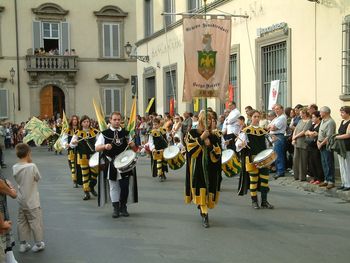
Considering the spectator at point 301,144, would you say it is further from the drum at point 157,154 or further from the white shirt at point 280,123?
the drum at point 157,154

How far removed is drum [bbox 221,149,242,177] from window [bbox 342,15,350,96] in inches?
133

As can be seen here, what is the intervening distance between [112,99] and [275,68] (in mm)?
21614

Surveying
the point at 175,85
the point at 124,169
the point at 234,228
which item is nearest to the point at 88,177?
the point at 124,169

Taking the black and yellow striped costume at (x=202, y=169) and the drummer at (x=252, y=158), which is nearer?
the black and yellow striped costume at (x=202, y=169)

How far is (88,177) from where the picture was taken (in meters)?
10.9

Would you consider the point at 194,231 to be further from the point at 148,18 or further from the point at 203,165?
the point at 148,18

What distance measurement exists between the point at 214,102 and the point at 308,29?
6.86 m

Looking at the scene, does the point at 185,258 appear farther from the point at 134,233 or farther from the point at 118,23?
the point at 118,23

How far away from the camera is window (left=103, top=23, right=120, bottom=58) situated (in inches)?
1401

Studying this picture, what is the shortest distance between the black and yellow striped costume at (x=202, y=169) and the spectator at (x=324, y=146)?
3.65 m

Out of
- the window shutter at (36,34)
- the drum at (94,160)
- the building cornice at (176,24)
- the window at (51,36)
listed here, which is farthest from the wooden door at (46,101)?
the drum at (94,160)

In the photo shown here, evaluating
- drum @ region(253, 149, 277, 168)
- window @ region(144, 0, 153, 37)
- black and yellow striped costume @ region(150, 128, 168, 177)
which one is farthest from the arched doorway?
drum @ region(253, 149, 277, 168)

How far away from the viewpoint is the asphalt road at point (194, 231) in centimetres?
638

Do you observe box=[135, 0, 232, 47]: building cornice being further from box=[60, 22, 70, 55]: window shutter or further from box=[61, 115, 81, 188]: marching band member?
box=[60, 22, 70, 55]: window shutter
